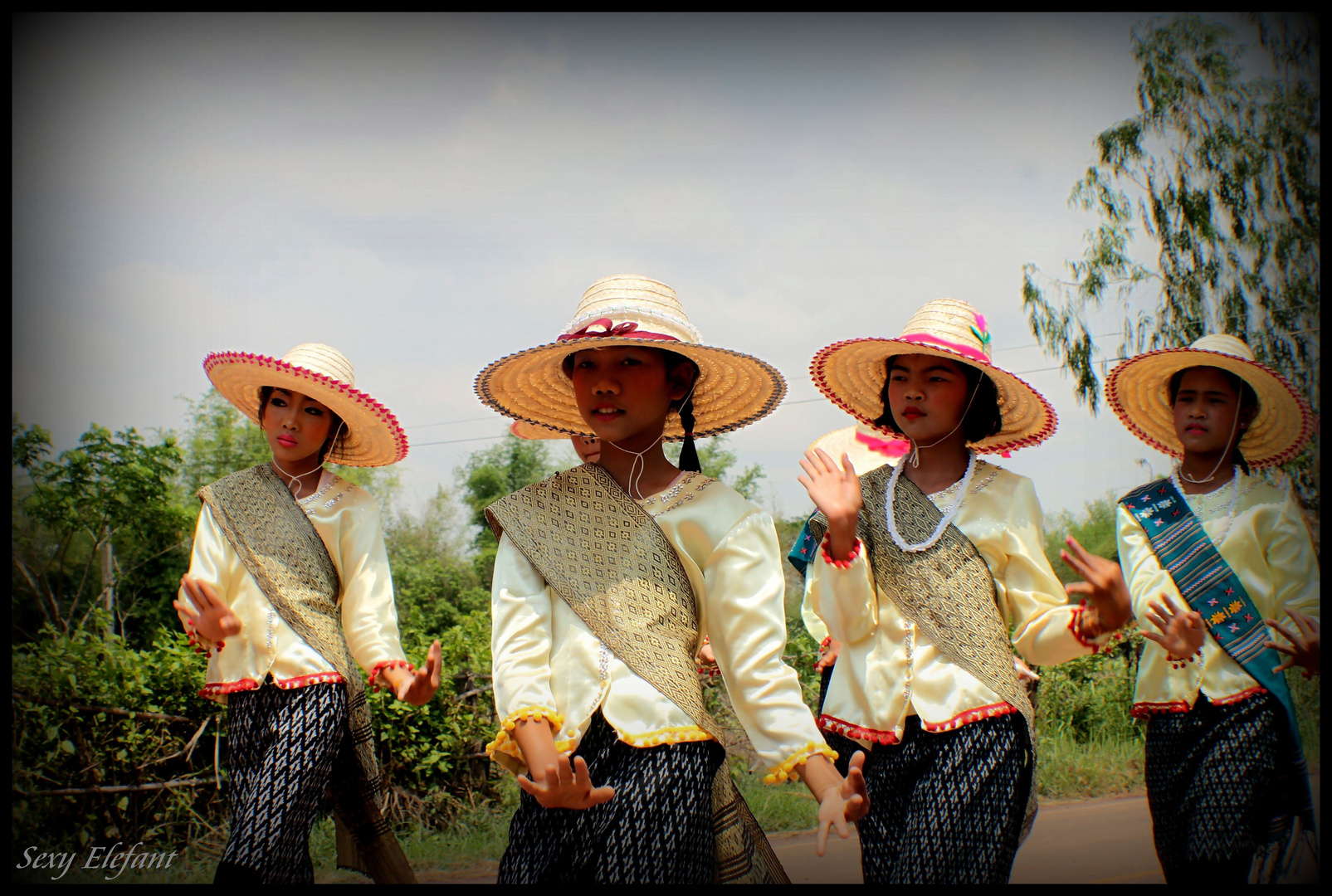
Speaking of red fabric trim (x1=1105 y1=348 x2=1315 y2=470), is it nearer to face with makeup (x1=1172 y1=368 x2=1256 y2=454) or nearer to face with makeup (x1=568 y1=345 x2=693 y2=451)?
face with makeup (x1=1172 y1=368 x2=1256 y2=454)

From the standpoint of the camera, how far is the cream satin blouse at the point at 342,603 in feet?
11.6

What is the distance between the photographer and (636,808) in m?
2.47

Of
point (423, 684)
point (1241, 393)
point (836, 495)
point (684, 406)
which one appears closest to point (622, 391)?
point (684, 406)

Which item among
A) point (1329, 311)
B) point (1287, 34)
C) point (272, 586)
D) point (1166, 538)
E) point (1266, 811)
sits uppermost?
point (1287, 34)

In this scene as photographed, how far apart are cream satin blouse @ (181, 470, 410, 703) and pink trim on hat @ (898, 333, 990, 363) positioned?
79.8 inches

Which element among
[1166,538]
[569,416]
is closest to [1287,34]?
[1166,538]

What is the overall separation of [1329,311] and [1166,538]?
90 cm

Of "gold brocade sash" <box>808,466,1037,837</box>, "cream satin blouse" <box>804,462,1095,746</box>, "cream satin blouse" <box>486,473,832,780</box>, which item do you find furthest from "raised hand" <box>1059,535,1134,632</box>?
"cream satin blouse" <box>486,473,832,780</box>

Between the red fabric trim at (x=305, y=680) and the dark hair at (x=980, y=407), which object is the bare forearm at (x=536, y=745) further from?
the dark hair at (x=980, y=407)

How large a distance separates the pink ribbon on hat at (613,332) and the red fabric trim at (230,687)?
173 centimetres

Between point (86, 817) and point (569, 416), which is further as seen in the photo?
point (86, 817)

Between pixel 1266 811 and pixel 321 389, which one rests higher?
pixel 321 389

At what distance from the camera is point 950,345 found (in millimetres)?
3207

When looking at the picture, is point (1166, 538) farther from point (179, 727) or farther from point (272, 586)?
point (179, 727)
